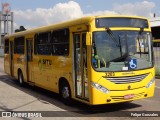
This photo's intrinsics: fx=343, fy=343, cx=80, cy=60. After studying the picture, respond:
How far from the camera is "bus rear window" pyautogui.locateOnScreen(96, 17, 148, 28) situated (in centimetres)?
975

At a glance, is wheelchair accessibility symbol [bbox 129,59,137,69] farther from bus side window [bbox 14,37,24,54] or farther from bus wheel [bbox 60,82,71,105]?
bus side window [bbox 14,37,24,54]

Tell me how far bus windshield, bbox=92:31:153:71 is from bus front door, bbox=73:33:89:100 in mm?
545

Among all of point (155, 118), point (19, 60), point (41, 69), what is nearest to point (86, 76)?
point (155, 118)

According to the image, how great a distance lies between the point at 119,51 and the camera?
9.70 metres

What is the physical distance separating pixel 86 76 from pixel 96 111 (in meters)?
1.17

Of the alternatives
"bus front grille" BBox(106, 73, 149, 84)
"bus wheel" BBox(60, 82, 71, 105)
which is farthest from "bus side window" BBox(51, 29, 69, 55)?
"bus front grille" BBox(106, 73, 149, 84)

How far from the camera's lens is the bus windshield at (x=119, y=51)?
31.2 ft

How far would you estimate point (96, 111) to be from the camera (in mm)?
10219

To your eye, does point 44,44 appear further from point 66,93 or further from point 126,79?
point 126,79

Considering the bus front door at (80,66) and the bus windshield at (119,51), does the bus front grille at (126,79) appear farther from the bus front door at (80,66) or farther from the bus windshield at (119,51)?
the bus front door at (80,66)

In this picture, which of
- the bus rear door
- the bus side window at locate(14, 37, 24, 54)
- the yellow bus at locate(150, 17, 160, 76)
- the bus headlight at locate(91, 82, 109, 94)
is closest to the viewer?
the bus headlight at locate(91, 82, 109, 94)

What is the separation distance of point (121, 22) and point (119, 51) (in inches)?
36.0

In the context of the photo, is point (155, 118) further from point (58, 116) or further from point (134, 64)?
point (58, 116)

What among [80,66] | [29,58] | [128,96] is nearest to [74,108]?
[80,66]
